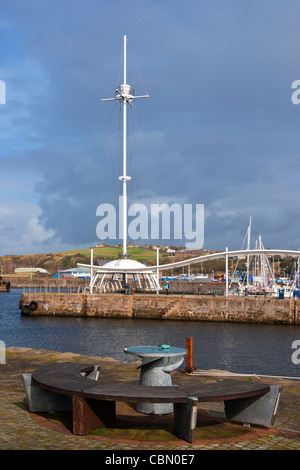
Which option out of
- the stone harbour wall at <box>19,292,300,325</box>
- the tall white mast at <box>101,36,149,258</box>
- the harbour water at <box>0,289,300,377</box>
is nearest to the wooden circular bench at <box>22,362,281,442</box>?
→ the harbour water at <box>0,289,300,377</box>

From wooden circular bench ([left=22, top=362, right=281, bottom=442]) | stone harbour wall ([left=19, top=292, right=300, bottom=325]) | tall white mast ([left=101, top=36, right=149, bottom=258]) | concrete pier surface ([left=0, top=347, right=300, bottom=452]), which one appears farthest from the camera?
tall white mast ([left=101, top=36, right=149, bottom=258])

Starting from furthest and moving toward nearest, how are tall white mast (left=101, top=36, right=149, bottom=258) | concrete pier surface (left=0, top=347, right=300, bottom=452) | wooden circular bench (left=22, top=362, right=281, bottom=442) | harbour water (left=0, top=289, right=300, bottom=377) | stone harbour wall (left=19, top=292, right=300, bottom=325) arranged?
tall white mast (left=101, top=36, right=149, bottom=258)
stone harbour wall (left=19, top=292, right=300, bottom=325)
harbour water (left=0, top=289, right=300, bottom=377)
wooden circular bench (left=22, top=362, right=281, bottom=442)
concrete pier surface (left=0, top=347, right=300, bottom=452)

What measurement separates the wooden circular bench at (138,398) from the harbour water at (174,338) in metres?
12.9

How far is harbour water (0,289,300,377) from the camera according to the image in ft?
74.2

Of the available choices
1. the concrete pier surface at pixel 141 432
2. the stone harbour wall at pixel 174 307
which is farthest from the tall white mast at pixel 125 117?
the concrete pier surface at pixel 141 432

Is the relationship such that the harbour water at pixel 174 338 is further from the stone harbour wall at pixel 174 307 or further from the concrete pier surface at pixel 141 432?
the concrete pier surface at pixel 141 432

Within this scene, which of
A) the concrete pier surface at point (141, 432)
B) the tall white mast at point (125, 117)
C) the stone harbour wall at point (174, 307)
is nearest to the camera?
the concrete pier surface at point (141, 432)

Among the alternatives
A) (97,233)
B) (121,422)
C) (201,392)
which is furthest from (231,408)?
(97,233)

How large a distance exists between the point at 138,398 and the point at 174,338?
24138mm

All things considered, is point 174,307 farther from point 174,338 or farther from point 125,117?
point 125,117

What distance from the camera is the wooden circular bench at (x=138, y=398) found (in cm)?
661

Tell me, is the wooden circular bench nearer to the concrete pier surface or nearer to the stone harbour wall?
the concrete pier surface

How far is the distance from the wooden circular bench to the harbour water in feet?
42.3
